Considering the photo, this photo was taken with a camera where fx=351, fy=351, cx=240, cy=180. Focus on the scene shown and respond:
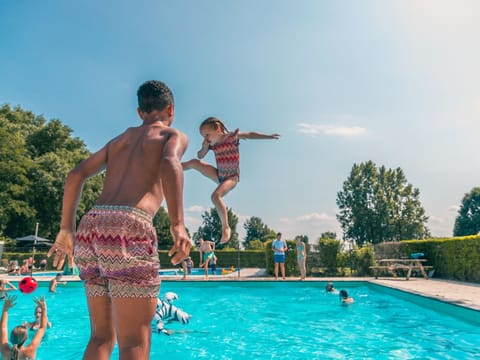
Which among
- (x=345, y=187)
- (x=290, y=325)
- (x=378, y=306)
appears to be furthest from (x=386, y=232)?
(x=290, y=325)

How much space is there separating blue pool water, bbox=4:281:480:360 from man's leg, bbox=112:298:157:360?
4345 millimetres

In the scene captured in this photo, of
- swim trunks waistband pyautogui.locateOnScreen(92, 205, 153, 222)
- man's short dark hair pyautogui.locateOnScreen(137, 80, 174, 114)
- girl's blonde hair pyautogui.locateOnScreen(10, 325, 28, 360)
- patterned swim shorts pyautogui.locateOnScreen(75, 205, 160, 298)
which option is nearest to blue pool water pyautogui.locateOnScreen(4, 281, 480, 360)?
girl's blonde hair pyautogui.locateOnScreen(10, 325, 28, 360)

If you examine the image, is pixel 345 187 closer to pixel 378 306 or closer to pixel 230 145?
pixel 378 306

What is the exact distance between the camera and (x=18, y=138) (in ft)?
108

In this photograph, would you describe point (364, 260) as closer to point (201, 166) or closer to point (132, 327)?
point (201, 166)

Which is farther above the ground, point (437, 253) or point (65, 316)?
point (437, 253)

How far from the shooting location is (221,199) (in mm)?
3211

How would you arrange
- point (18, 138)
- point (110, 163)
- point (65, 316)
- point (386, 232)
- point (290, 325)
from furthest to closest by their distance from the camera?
point (386, 232)
point (18, 138)
point (65, 316)
point (290, 325)
point (110, 163)

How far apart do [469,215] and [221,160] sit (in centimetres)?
6714

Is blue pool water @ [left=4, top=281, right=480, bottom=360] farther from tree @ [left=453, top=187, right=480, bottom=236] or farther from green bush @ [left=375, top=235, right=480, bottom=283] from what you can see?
tree @ [left=453, top=187, right=480, bottom=236]

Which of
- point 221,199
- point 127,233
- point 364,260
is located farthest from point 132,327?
point 364,260

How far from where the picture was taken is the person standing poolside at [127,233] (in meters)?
1.77

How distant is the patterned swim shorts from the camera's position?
177 cm

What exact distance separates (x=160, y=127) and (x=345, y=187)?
5075 centimetres
